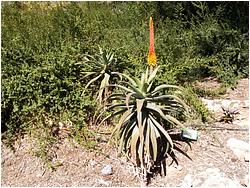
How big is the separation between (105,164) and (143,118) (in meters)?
0.78

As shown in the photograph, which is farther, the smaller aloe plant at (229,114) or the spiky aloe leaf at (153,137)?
the smaller aloe plant at (229,114)

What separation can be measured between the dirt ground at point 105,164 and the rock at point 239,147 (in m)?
0.05

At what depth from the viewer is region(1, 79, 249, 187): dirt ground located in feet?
14.2

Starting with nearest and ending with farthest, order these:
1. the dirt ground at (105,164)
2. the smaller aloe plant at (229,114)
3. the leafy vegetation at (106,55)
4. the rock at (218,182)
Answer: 1. the rock at (218,182)
2. the dirt ground at (105,164)
3. the leafy vegetation at (106,55)
4. the smaller aloe plant at (229,114)

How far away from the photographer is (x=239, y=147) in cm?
454

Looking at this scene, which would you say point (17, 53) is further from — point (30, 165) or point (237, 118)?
point (237, 118)

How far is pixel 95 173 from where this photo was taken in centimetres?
445

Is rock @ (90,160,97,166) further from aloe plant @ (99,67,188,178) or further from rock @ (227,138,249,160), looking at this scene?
rock @ (227,138,249,160)

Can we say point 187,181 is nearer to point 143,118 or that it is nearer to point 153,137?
point 153,137

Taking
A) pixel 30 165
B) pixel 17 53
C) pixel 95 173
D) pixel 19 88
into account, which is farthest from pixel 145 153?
pixel 17 53

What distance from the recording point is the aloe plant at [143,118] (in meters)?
3.99

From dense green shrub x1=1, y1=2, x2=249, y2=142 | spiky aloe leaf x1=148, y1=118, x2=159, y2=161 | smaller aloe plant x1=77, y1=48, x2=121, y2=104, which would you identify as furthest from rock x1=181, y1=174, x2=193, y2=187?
smaller aloe plant x1=77, y1=48, x2=121, y2=104

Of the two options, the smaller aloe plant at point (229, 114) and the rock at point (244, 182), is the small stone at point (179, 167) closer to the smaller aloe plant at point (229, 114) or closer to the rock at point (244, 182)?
the rock at point (244, 182)

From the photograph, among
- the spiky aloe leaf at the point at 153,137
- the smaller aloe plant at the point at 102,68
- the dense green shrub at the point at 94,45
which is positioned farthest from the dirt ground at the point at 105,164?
the smaller aloe plant at the point at 102,68
